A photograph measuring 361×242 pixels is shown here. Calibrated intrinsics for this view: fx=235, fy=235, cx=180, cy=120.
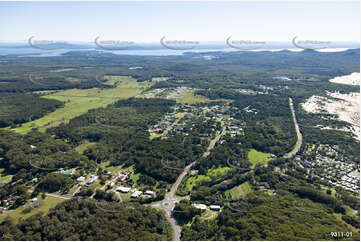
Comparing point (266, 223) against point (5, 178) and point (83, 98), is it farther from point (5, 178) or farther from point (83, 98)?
point (83, 98)

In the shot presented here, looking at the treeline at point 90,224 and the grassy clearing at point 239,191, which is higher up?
the treeline at point 90,224

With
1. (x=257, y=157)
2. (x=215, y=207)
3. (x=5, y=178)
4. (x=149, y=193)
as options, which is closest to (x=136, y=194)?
(x=149, y=193)

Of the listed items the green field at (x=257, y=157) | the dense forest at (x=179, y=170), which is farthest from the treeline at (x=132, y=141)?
the green field at (x=257, y=157)

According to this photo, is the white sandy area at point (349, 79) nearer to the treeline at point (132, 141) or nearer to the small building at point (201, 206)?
the treeline at point (132, 141)

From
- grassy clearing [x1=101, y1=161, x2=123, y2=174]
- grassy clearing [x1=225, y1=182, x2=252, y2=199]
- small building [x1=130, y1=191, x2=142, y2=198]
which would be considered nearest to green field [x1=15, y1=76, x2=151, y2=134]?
grassy clearing [x1=101, y1=161, x2=123, y2=174]

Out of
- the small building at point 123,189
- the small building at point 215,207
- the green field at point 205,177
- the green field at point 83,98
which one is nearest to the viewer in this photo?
the small building at point 215,207

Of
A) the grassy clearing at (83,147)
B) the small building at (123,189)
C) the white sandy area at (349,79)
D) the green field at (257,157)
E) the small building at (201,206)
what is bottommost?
the small building at (201,206)

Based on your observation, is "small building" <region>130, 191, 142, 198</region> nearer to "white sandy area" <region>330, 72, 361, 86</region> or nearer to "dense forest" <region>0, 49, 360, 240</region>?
"dense forest" <region>0, 49, 360, 240</region>
